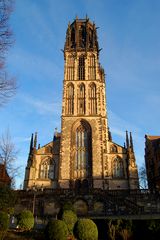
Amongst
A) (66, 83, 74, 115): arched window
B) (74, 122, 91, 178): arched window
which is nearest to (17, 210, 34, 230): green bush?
(74, 122, 91, 178): arched window

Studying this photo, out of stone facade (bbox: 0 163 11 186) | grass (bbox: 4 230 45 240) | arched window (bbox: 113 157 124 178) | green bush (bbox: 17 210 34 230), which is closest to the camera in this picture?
grass (bbox: 4 230 45 240)

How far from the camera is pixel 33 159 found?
38.8m

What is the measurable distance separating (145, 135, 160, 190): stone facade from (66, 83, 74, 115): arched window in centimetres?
1532

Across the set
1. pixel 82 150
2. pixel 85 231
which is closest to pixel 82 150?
pixel 82 150

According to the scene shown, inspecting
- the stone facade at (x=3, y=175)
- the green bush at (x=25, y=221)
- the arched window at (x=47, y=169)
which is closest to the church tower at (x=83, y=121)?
the arched window at (x=47, y=169)

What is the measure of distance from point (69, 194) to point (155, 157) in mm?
18607

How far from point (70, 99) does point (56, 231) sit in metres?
31.4

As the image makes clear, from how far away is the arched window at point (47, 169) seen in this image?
1512 inches

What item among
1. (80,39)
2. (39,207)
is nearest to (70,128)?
(39,207)

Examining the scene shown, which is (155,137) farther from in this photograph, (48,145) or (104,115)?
(48,145)

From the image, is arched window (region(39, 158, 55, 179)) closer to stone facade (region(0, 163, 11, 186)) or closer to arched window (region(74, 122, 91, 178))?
arched window (region(74, 122, 91, 178))

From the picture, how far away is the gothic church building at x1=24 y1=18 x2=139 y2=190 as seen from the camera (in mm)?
37281

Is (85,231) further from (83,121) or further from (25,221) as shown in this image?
(83,121)

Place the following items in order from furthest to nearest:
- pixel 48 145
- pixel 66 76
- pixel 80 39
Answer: pixel 80 39
pixel 66 76
pixel 48 145
